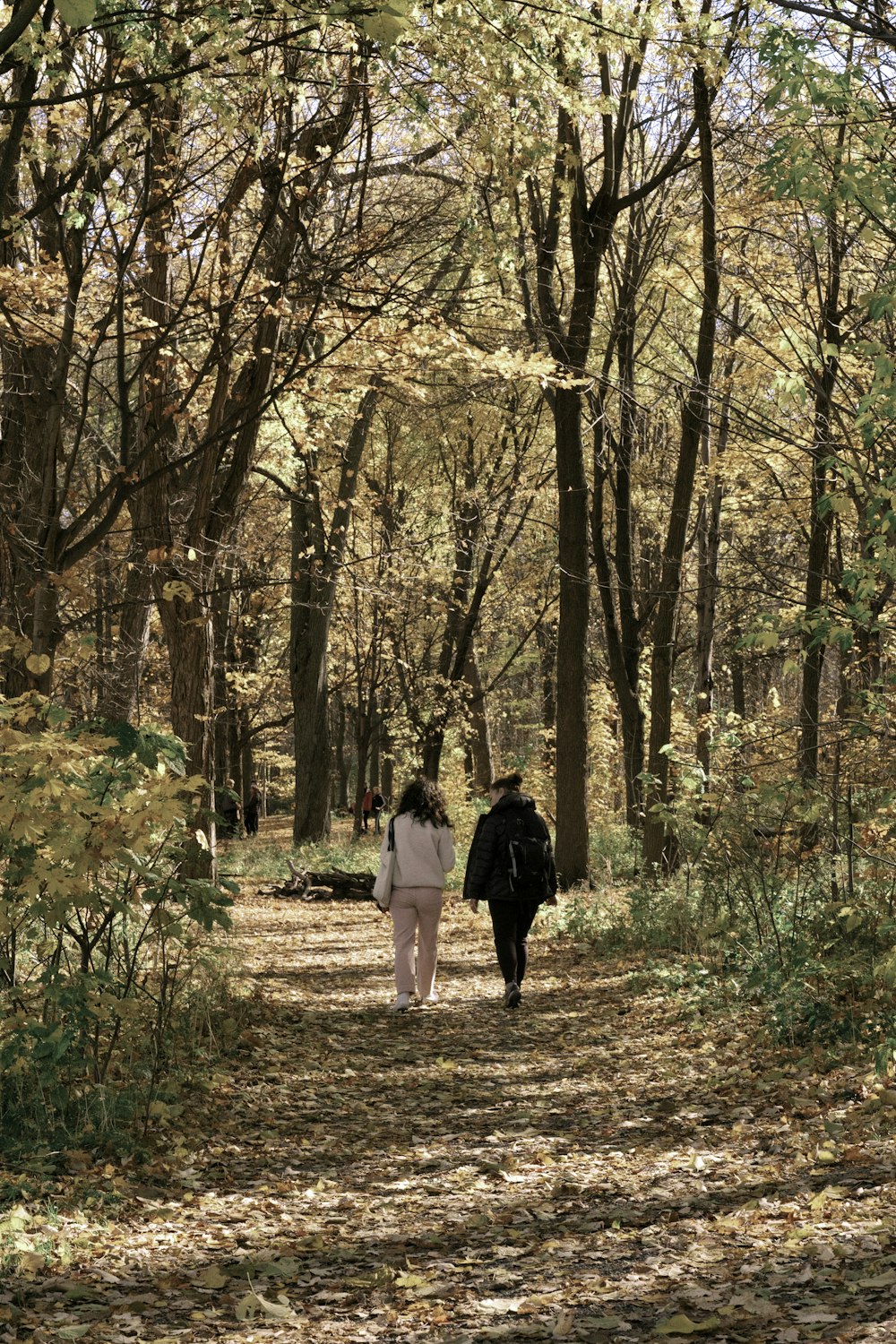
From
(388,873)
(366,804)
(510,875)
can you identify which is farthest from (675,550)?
(366,804)

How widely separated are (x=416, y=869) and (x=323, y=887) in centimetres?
877

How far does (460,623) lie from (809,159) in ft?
65.9

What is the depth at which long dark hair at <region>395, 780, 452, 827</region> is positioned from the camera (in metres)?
9.95

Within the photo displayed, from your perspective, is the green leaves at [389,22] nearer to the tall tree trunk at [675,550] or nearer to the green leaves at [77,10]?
the green leaves at [77,10]

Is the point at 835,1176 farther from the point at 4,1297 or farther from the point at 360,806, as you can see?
the point at 360,806

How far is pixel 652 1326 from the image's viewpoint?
13.0ft

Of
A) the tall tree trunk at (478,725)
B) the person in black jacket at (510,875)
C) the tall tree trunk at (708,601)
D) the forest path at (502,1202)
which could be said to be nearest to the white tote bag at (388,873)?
the person in black jacket at (510,875)

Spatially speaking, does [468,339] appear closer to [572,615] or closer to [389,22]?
[572,615]

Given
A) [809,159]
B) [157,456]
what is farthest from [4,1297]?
[157,456]

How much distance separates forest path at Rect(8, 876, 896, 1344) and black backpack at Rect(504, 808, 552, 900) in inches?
52.5

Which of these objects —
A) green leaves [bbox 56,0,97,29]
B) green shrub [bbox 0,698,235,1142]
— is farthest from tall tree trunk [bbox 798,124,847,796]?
green leaves [bbox 56,0,97,29]

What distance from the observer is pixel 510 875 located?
10141 millimetres

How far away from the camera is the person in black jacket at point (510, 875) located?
401 inches

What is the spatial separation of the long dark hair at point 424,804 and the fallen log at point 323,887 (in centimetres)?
848
